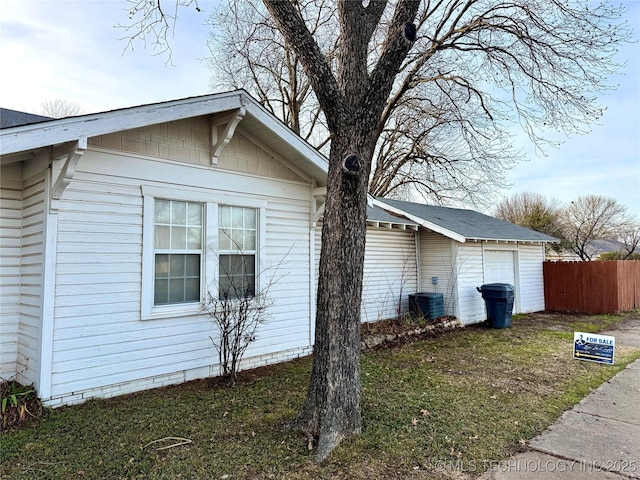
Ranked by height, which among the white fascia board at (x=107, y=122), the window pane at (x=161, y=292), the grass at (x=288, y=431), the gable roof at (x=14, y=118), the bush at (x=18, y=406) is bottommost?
the grass at (x=288, y=431)

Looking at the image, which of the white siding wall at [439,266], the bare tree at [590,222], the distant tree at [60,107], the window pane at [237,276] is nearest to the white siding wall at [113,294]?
the window pane at [237,276]

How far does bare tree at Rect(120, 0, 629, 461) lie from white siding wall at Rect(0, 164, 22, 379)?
3.93 m

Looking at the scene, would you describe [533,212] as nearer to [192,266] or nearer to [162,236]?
[192,266]

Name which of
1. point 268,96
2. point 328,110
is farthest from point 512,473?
point 268,96

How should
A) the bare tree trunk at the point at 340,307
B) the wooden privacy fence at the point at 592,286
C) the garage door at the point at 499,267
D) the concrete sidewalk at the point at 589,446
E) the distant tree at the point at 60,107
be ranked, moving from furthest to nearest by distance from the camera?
the distant tree at the point at 60,107
the wooden privacy fence at the point at 592,286
the garage door at the point at 499,267
the bare tree trunk at the point at 340,307
the concrete sidewalk at the point at 589,446

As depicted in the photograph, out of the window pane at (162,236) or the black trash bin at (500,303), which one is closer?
the window pane at (162,236)

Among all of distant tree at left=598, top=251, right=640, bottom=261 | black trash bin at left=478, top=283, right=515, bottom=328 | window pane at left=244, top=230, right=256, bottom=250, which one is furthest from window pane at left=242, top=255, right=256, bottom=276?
distant tree at left=598, top=251, right=640, bottom=261

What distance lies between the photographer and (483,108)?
39.7 feet

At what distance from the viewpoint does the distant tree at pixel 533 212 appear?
82.6 feet

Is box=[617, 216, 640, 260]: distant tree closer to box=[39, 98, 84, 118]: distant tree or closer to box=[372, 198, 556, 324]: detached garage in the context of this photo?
box=[372, 198, 556, 324]: detached garage

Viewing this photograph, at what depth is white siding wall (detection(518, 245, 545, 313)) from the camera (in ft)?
41.6

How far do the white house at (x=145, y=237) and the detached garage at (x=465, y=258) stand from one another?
3.89 m

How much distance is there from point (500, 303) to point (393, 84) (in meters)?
7.31

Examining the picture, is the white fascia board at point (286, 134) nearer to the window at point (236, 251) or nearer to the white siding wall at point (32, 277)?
the window at point (236, 251)
